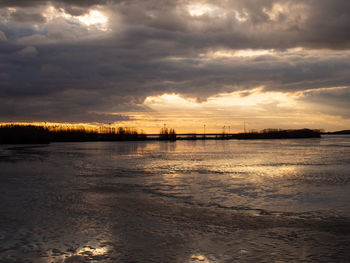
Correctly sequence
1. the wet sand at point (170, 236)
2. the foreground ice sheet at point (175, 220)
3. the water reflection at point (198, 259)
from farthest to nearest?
the foreground ice sheet at point (175, 220) < the wet sand at point (170, 236) < the water reflection at point (198, 259)

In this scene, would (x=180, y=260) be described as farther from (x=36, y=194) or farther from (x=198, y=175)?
(x=198, y=175)

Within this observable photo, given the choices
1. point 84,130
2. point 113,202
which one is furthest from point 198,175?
point 84,130

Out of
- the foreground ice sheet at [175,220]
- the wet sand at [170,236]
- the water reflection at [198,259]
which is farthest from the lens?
the foreground ice sheet at [175,220]

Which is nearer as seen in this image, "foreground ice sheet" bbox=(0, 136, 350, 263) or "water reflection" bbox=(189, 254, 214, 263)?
"water reflection" bbox=(189, 254, 214, 263)

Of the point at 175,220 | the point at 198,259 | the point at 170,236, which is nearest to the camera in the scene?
the point at 198,259

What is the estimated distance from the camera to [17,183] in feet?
41.7

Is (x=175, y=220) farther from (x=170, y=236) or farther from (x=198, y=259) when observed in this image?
(x=198, y=259)

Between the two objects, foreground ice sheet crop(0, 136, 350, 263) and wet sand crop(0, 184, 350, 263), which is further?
foreground ice sheet crop(0, 136, 350, 263)

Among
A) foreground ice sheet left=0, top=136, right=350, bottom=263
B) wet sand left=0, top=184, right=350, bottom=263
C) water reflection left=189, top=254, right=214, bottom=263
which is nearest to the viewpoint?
water reflection left=189, top=254, right=214, bottom=263

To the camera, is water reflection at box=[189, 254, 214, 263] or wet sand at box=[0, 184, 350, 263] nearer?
water reflection at box=[189, 254, 214, 263]

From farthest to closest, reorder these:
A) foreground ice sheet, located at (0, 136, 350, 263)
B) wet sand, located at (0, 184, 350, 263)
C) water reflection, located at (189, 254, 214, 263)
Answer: foreground ice sheet, located at (0, 136, 350, 263)
wet sand, located at (0, 184, 350, 263)
water reflection, located at (189, 254, 214, 263)

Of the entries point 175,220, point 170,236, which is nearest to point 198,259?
point 170,236

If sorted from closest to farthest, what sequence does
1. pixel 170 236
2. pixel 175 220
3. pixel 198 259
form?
pixel 198 259
pixel 170 236
pixel 175 220

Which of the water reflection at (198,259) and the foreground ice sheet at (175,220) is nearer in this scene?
the water reflection at (198,259)
